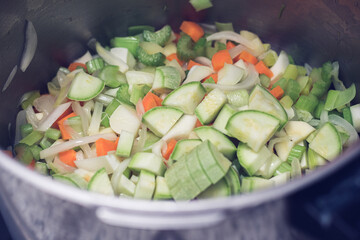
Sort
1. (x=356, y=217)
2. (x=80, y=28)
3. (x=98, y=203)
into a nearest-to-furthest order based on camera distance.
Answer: (x=98, y=203), (x=356, y=217), (x=80, y=28)

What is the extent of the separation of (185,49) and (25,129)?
0.86m

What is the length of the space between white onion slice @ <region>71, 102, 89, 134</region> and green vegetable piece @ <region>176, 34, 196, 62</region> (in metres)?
0.57

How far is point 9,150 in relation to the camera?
5.41ft

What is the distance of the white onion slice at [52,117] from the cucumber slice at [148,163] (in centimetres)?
45

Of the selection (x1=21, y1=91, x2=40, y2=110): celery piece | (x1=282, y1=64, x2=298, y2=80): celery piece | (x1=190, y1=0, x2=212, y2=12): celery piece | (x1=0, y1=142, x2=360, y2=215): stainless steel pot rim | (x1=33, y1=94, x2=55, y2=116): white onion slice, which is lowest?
(x1=33, y1=94, x2=55, y2=116): white onion slice

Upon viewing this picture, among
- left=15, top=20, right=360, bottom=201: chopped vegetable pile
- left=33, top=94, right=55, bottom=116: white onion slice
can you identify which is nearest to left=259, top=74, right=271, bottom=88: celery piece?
left=15, top=20, right=360, bottom=201: chopped vegetable pile

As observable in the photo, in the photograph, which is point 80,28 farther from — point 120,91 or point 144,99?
point 144,99

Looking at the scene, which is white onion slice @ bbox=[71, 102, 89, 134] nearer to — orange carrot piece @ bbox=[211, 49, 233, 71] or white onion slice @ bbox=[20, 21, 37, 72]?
white onion slice @ bbox=[20, 21, 37, 72]

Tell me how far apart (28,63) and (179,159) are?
2.89 feet

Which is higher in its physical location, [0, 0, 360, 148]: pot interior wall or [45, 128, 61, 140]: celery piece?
[0, 0, 360, 148]: pot interior wall

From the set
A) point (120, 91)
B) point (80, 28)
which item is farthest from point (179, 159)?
point (80, 28)

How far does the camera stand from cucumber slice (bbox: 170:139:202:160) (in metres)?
1.47

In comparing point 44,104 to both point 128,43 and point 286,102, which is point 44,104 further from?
point 286,102

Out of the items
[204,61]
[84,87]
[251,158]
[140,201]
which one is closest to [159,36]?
[204,61]
